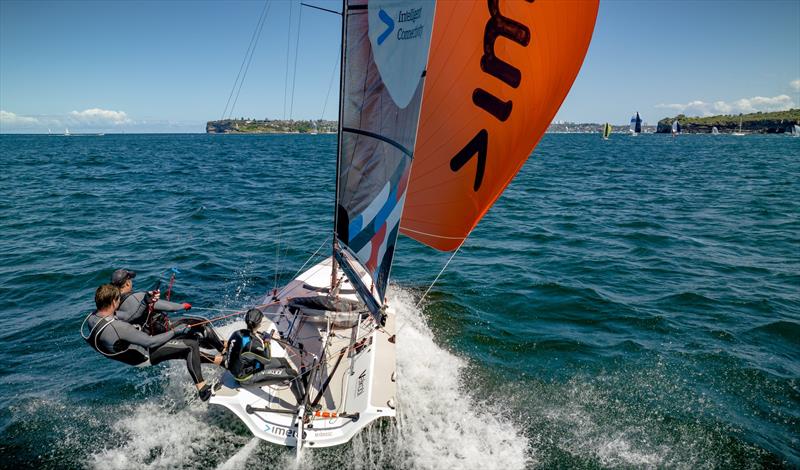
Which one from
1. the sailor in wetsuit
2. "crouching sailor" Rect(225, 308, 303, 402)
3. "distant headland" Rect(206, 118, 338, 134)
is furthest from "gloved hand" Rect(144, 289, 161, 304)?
"distant headland" Rect(206, 118, 338, 134)

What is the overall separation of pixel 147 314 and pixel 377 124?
395 centimetres

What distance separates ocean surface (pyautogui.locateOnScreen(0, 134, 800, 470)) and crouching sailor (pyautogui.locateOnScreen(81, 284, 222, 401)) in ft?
3.27

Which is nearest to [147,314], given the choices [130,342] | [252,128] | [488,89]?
[130,342]

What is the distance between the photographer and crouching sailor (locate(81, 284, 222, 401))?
208 inches

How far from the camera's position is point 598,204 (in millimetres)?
20016

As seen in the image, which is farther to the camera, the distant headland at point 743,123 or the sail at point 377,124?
the distant headland at point 743,123

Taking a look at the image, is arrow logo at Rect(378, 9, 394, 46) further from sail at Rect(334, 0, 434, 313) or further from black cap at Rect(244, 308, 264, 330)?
black cap at Rect(244, 308, 264, 330)

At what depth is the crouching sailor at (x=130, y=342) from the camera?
5.28 meters

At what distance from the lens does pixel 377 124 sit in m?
5.62

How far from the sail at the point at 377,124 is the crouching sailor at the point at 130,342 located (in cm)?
225

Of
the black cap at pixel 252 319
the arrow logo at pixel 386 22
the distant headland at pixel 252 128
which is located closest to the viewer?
the arrow logo at pixel 386 22

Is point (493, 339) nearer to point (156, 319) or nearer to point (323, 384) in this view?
point (323, 384)

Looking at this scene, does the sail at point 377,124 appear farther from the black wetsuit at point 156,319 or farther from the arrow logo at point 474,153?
the black wetsuit at point 156,319

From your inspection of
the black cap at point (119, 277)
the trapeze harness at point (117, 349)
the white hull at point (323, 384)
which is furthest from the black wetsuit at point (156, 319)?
the white hull at point (323, 384)
